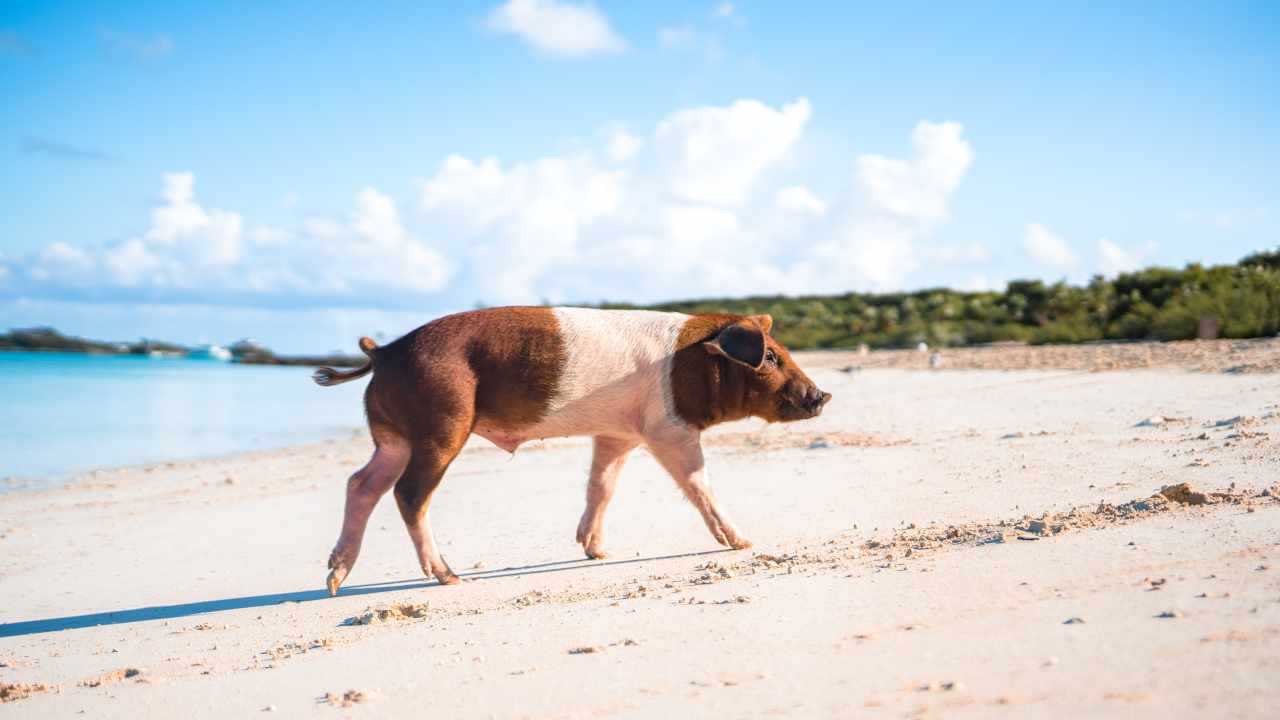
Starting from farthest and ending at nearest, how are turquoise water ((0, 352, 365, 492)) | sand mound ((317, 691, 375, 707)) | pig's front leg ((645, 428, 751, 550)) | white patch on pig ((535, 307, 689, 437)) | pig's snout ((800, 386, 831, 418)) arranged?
turquoise water ((0, 352, 365, 492)), pig's snout ((800, 386, 831, 418)), white patch on pig ((535, 307, 689, 437)), pig's front leg ((645, 428, 751, 550)), sand mound ((317, 691, 375, 707))

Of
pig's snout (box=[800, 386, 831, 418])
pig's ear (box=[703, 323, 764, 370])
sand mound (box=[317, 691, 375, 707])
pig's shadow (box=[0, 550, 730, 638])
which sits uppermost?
pig's ear (box=[703, 323, 764, 370])

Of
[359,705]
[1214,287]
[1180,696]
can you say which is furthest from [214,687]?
[1214,287]

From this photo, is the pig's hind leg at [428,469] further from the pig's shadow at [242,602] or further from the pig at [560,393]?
the pig's shadow at [242,602]

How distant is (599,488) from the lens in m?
6.99

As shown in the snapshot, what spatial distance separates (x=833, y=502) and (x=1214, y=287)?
20.4m

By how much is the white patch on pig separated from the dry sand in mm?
899

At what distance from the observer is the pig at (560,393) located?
20.6 ft

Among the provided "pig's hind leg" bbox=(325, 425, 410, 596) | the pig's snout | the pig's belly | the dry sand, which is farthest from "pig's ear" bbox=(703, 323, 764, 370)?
"pig's hind leg" bbox=(325, 425, 410, 596)

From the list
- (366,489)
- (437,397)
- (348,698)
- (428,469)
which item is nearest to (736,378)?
(437,397)

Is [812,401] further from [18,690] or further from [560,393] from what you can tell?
[18,690]

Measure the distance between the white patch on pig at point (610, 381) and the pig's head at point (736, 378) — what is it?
13 cm

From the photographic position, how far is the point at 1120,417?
10.6 metres

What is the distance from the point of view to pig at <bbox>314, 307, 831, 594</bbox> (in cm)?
629

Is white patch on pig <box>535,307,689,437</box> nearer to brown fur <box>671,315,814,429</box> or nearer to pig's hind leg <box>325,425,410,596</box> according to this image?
brown fur <box>671,315,814,429</box>
